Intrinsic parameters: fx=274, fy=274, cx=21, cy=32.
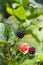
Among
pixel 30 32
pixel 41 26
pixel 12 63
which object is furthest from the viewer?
pixel 30 32

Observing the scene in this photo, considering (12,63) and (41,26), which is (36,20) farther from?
(12,63)

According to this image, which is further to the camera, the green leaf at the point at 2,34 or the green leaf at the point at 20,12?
the green leaf at the point at 20,12

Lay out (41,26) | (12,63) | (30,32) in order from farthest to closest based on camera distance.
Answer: (30,32)
(41,26)
(12,63)

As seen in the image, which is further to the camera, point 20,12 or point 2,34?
point 20,12

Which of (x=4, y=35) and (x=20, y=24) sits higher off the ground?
(x=4, y=35)

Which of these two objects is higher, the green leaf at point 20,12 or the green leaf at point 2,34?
the green leaf at point 2,34

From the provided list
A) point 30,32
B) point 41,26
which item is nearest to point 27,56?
point 41,26

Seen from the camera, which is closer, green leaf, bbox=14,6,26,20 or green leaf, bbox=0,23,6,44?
green leaf, bbox=0,23,6,44

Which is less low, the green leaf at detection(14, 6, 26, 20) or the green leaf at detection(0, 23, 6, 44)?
the green leaf at detection(0, 23, 6, 44)
